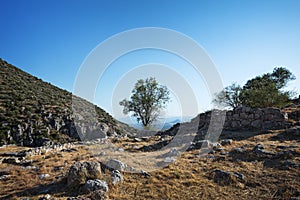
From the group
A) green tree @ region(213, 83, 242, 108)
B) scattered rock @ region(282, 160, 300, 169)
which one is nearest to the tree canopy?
green tree @ region(213, 83, 242, 108)

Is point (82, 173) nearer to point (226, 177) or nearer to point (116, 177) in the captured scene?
point (116, 177)

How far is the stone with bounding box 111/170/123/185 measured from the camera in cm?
606

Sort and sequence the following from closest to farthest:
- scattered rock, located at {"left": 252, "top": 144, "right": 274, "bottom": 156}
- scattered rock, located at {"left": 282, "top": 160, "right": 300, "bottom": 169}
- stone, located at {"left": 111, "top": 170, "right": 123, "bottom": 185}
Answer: stone, located at {"left": 111, "top": 170, "right": 123, "bottom": 185} < scattered rock, located at {"left": 282, "top": 160, "right": 300, "bottom": 169} < scattered rock, located at {"left": 252, "top": 144, "right": 274, "bottom": 156}

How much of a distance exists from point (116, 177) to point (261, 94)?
18.7 metres

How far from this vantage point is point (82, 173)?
6.04m

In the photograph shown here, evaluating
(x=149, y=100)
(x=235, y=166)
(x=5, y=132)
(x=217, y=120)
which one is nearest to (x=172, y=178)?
(x=235, y=166)

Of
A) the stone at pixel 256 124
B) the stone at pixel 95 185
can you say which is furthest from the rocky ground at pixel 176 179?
the stone at pixel 256 124

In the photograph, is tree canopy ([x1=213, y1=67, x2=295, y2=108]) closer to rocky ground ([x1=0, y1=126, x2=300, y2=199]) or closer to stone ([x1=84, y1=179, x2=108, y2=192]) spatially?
rocky ground ([x1=0, y1=126, x2=300, y2=199])

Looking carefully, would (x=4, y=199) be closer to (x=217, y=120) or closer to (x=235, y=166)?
(x=235, y=166)

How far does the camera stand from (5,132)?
27.2 meters

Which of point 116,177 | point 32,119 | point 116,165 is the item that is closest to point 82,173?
point 116,177

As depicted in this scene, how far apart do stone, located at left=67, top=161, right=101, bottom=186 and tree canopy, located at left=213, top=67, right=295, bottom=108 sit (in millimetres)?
18471

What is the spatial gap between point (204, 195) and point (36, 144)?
95.8ft

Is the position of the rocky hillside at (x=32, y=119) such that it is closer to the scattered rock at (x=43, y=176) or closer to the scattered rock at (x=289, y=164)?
the scattered rock at (x=43, y=176)
